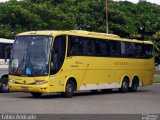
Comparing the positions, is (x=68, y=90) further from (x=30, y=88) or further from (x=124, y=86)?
(x=124, y=86)

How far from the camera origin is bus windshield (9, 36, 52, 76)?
23719 mm

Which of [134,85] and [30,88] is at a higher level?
[30,88]

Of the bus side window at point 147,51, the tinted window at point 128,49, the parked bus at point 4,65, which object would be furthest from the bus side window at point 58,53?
the bus side window at point 147,51

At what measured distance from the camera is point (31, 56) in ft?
78.8

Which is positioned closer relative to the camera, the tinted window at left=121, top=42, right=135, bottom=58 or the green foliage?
the tinted window at left=121, top=42, right=135, bottom=58

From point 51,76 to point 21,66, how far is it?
1.51m

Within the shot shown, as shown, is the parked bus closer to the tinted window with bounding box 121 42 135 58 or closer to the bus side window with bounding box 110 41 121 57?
the bus side window with bounding box 110 41 121 57

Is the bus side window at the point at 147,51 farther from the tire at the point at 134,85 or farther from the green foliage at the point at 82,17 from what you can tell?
the green foliage at the point at 82,17

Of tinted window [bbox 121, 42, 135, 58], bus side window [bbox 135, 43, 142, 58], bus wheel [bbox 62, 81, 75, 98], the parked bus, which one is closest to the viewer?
bus wheel [bbox 62, 81, 75, 98]

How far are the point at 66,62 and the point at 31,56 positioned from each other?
Answer: 1.77m

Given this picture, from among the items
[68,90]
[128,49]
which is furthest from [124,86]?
[68,90]

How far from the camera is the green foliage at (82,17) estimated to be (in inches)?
1796

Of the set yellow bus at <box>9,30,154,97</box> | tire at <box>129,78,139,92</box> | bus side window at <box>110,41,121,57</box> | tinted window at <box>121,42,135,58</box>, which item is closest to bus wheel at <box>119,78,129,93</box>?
yellow bus at <box>9,30,154,97</box>

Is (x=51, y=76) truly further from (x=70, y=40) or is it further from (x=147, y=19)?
(x=147, y=19)
